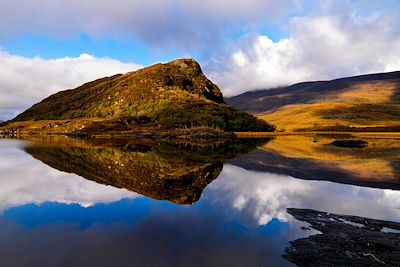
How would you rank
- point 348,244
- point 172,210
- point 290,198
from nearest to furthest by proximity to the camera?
point 348,244
point 172,210
point 290,198

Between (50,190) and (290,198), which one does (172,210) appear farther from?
(50,190)

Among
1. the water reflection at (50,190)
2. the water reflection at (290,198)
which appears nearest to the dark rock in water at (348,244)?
the water reflection at (290,198)

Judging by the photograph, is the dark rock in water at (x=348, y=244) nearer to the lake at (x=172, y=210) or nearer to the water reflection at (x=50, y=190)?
the lake at (x=172, y=210)

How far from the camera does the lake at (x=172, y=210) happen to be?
1738 cm

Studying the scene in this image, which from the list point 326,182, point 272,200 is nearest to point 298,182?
point 326,182

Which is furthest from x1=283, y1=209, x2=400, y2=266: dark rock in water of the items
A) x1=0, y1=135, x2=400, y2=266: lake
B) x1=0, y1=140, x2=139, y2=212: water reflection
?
x1=0, y1=140, x2=139, y2=212: water reflection

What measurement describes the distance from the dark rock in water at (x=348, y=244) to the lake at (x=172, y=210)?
2.73 ft

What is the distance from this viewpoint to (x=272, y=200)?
1170 inches

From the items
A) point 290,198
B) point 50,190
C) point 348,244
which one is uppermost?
point 50,190

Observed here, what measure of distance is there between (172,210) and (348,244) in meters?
11.7

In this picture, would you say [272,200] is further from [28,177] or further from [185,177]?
[28,177]

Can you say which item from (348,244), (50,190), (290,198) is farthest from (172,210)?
(50,190)

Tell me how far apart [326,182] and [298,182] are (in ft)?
9.10

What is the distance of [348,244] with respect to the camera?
17938mm
